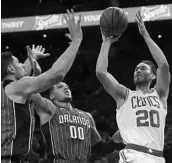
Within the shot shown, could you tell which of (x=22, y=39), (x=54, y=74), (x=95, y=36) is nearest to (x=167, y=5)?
(x=95, y=36)

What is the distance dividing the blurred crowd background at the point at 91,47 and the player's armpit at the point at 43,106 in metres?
6.11

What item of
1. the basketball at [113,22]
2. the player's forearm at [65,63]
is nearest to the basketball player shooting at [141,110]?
the basketball at [113,22]

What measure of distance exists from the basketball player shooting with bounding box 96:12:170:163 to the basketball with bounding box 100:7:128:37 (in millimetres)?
123

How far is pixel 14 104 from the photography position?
3.06m

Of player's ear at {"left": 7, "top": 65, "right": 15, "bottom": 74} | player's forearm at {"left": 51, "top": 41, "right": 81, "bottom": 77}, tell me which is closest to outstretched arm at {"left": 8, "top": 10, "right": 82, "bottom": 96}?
player's forearm at {"left": 51, "top": 41, "right": 81, "bottom": 77}

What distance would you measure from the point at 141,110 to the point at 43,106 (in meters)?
1.36

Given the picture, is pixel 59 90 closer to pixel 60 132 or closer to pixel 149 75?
pixel 60 132

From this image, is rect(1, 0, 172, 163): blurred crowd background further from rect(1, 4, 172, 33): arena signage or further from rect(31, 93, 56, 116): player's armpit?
rect(31, 93, 56, 116): player's armpit

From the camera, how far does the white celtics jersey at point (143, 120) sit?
376 cm

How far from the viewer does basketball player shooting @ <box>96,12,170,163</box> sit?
373 centimetres

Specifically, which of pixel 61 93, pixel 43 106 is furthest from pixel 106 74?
pixel 61 93

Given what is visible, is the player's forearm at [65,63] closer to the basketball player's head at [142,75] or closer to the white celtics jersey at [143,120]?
the white celtics jersey at [143,120]

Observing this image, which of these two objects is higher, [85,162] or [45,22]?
[45,22]

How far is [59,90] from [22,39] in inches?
348
